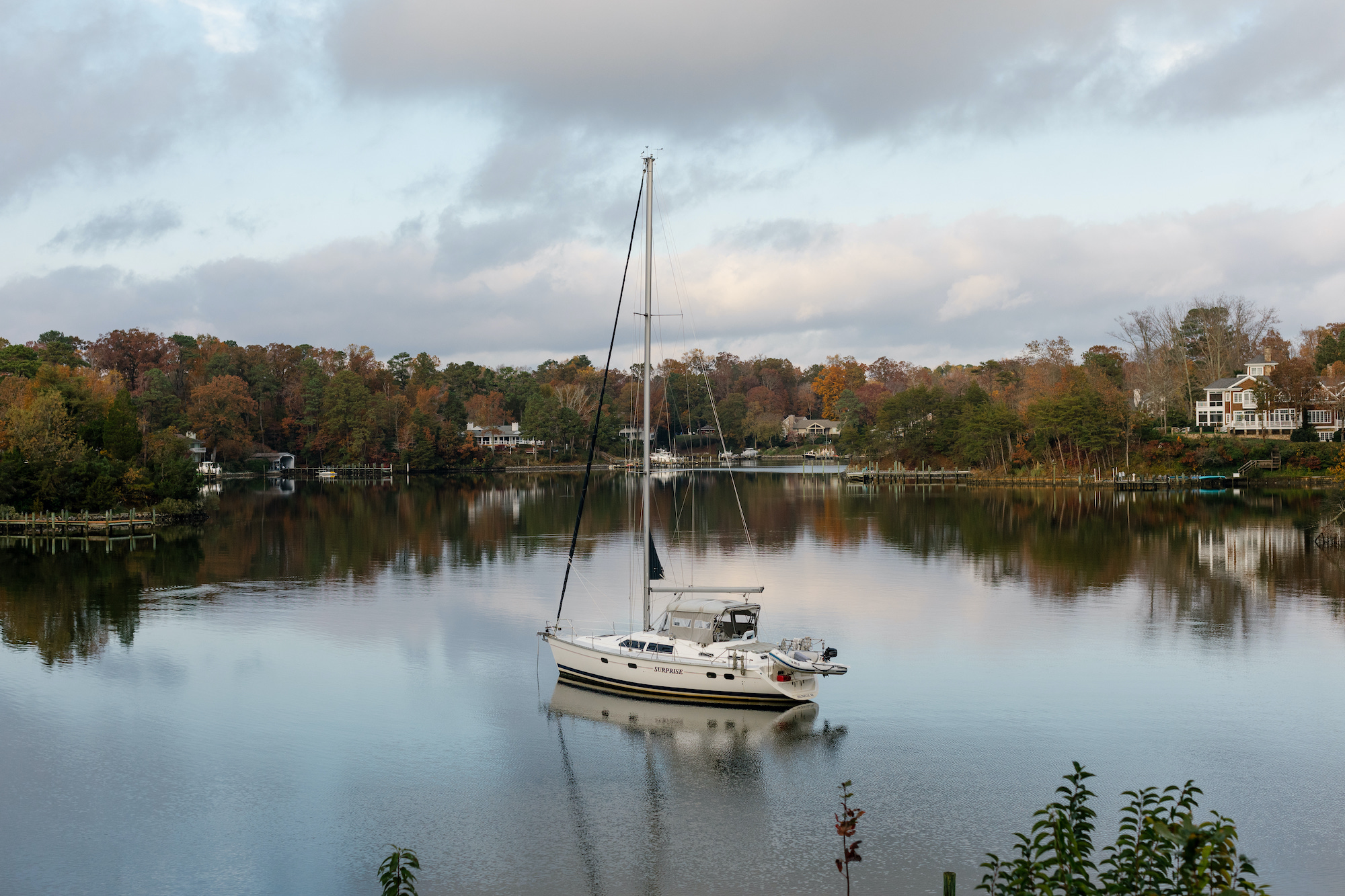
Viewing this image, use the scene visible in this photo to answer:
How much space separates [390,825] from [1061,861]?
10.3 m

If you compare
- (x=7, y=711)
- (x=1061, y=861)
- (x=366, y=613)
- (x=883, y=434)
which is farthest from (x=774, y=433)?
(x=1061, y=861)

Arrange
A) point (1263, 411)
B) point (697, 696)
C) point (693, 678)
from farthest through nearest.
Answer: point (1263, 411) → point (697, 696) → point (693, 678)

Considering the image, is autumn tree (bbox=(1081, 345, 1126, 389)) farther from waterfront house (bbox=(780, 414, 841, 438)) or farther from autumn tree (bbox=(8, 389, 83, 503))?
autumn tree (bbox=(8, 389, 83, 503))

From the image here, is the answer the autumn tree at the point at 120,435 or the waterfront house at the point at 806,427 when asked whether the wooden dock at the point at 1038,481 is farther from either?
the autumn tree at the point at 120,435

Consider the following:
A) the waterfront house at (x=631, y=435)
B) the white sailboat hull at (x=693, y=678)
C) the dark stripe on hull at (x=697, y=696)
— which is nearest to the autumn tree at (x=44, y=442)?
the white sailboat hull at (x=693, y=678)

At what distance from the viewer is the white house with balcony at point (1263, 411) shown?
8850 cm

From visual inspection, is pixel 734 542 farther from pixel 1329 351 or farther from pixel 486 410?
pixel 486 410

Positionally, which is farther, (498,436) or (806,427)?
(806,427)

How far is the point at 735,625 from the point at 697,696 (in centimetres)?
183

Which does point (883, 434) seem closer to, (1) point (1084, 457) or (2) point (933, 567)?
(1) point (1084, 457)

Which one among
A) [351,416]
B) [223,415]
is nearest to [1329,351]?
[351,416]

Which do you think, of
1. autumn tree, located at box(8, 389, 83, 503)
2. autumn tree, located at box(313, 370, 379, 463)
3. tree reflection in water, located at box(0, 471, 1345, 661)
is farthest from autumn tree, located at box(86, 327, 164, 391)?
autumn tree, located at box(8, 389, 83, 503)

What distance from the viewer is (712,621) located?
2098cm

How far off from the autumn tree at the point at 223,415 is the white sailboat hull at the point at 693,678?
10177 cm
